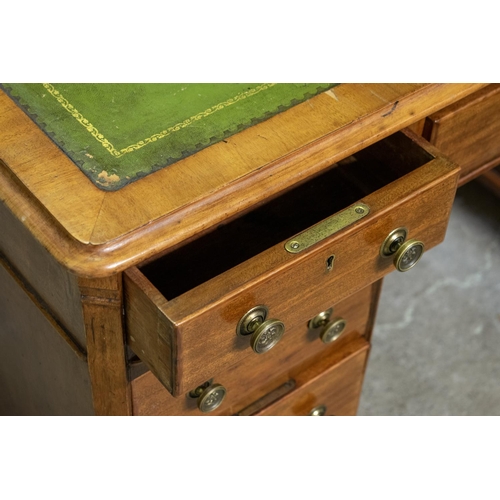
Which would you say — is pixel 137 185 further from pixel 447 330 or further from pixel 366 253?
pixel 447 330

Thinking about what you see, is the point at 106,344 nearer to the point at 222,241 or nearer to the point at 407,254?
the point at 222,241

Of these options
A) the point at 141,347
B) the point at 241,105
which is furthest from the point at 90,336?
the point at 241,105

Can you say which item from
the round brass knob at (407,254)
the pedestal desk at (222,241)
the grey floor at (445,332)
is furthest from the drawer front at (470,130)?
the grey floor at (445,332)

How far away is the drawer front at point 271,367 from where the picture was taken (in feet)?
3.39

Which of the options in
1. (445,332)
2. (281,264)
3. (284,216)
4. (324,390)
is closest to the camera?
(281,264)

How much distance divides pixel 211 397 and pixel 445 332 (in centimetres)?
74

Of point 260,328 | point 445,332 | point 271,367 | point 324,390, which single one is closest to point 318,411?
point 324,390

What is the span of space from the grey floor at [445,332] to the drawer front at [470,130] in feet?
1.77

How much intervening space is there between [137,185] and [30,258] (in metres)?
0.16

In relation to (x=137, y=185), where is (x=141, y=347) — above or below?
below

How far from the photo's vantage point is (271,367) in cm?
113

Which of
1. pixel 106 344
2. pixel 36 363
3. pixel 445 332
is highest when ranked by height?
pixel 106 344

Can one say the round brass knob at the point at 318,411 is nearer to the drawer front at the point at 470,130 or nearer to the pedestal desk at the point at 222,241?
the pedestal desk at the point at 222,241

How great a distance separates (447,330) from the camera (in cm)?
169
